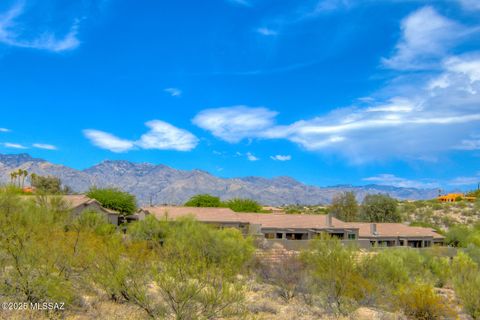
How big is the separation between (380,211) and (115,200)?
40.5 m

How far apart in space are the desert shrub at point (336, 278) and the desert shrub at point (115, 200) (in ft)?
152

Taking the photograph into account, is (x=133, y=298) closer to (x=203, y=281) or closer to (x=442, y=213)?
(x=203, y=281)

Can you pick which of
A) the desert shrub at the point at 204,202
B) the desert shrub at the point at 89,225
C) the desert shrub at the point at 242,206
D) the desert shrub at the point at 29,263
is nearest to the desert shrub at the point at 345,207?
the desert shrub at the point at 242,206

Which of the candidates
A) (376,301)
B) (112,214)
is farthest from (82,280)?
(112,214)

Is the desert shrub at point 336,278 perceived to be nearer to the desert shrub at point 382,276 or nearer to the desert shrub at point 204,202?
the desert shrub at point 382,276

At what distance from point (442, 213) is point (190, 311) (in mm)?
83284

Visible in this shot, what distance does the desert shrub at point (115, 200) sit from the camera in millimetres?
62094

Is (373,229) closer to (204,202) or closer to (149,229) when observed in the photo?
(204,202)

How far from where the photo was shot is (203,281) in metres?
12.2

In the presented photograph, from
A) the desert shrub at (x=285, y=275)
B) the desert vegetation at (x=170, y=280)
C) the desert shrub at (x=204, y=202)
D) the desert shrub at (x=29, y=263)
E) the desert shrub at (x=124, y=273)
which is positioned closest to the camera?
the desert vegetation at (x=170, y=280)

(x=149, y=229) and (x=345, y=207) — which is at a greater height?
(x=345, y=207)

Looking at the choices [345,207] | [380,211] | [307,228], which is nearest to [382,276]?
[307,228]

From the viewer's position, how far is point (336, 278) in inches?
723

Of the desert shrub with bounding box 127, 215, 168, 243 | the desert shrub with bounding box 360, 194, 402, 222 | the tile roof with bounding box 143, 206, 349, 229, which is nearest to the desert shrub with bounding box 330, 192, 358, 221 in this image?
the desert shrub with bounding box 360, 194, 402, 222
